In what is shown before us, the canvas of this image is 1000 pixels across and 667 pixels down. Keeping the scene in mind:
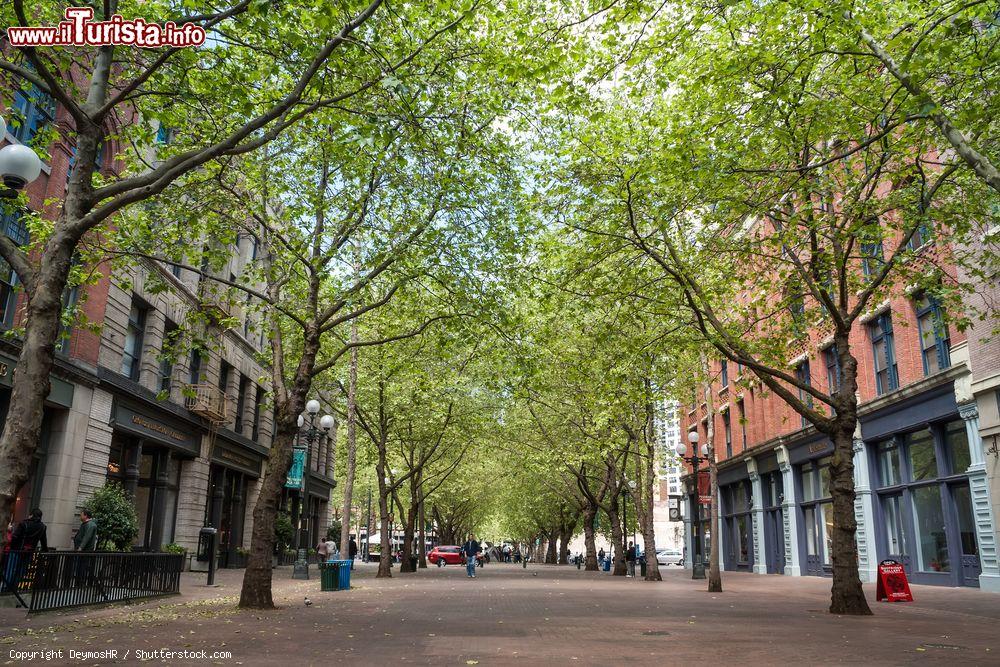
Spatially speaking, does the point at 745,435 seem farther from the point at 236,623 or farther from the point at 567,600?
the point at 236,623

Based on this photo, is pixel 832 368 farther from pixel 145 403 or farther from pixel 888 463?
pixel 145 403

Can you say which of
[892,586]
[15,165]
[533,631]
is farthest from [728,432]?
[15,165]

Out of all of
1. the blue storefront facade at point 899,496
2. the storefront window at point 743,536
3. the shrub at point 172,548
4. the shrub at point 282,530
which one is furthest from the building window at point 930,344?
the shrub at point 282,530

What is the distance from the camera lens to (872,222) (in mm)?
13578

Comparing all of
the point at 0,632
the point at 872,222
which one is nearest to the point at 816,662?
the point at 872,222

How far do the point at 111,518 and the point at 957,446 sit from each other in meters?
22.8

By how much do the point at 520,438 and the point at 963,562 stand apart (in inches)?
920

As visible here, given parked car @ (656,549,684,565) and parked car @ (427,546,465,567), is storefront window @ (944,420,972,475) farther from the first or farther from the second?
parked car @ (656,549,684,565)

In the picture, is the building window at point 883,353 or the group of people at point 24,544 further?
the building window at point 883,353

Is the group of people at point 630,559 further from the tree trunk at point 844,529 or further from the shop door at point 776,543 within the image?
the tree trunk at point 844,529

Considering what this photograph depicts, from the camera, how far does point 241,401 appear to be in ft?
112

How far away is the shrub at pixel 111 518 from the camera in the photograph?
1884 centimetres

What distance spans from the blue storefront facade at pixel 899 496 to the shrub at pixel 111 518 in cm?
1647

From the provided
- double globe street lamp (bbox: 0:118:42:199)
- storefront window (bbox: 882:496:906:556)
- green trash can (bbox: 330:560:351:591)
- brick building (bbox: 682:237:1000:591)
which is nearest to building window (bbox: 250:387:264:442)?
green trash can (bbox: 330:560:351:591)
